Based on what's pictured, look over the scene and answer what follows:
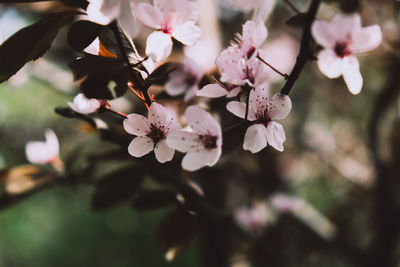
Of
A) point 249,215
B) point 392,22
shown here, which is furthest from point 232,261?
point 392,22

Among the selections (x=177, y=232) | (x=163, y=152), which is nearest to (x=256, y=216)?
(x=177, y=232)

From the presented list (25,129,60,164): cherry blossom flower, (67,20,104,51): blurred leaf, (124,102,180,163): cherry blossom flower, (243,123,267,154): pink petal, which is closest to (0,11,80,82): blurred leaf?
(67,20,104,51): blurred leaf

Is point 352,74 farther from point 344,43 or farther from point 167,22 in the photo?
point 167,22

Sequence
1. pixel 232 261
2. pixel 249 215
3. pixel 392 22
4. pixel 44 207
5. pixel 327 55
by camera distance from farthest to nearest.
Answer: pixel 44 207
pixel 392 22
pixel 249 215
pixel 232 261
pixel 327 55

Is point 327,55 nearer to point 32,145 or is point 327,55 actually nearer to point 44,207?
point 32,145

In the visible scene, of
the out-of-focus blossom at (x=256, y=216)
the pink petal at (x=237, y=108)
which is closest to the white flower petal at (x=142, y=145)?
the pink petal at (x=237, y=108)

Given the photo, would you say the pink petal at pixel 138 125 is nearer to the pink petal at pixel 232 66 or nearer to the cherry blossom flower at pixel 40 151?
the pink petal at pixel 232 66
